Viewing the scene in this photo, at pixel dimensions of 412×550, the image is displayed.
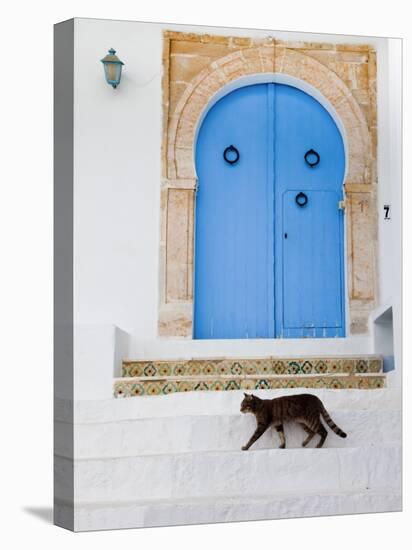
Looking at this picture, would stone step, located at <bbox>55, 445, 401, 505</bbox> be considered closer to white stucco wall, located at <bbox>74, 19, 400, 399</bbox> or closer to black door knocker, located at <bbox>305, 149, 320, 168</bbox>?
white stucco wall, located at <bbox>74, 19, 400, 399</bbox>

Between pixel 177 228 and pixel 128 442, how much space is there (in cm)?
155

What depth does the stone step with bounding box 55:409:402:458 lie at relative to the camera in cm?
783

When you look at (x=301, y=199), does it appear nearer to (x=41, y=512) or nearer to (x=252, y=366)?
(x=252, y=366)

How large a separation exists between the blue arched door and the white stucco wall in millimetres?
181

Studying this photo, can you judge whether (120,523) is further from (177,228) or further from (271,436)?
(177,228)

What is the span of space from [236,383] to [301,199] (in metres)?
1.42

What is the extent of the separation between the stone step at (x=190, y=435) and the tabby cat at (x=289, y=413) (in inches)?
1.5

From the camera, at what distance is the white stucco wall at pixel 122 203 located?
7.91 meters

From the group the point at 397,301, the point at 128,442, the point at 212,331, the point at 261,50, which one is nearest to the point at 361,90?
the point at 261,50

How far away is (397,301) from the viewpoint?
860 cm

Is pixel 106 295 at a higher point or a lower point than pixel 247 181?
lower

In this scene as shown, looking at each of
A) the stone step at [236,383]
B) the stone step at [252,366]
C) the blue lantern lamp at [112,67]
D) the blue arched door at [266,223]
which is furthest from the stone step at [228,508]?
the blue lantern lamp at [112,67]

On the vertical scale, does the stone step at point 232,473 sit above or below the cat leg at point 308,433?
below

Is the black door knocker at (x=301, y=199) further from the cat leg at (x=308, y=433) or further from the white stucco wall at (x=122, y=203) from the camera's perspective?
the cat leg at (x=308, y=433)
